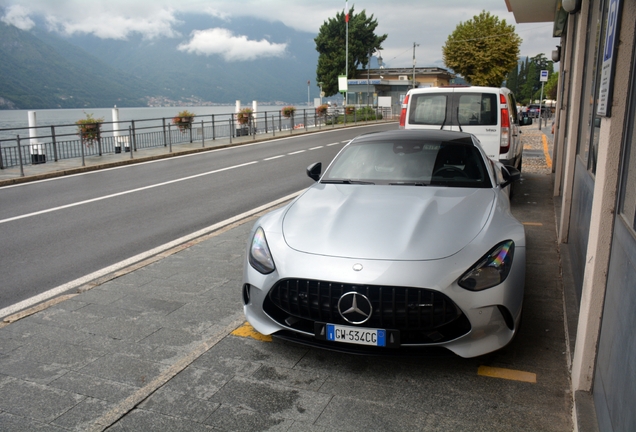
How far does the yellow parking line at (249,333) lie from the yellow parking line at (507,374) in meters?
1.52

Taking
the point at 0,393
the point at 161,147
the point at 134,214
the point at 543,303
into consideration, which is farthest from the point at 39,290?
the point at 161,147

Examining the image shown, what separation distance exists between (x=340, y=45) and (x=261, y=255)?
81803 millimetres

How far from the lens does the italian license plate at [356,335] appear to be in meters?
3.40

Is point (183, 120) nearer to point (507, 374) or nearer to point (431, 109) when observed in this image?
point (431, 109)

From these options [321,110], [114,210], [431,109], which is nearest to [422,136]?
[431,109]

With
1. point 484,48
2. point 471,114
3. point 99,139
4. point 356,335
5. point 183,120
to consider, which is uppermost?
point 484,48

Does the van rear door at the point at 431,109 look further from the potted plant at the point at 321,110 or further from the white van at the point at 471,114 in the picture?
the potted plant at the point at 321,110

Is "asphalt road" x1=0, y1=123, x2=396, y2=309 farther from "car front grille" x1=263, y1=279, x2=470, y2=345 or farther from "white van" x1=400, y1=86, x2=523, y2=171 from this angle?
"car front grille" x1=263, y1=279, x2=470, y2=345

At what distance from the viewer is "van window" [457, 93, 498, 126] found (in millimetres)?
9914

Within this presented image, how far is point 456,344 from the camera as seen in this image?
345 cm

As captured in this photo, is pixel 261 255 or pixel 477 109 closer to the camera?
pixel 261 255

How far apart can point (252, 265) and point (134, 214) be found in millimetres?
6048

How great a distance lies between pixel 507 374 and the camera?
11.8 ft

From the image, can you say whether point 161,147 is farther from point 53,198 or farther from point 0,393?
point 0,393
